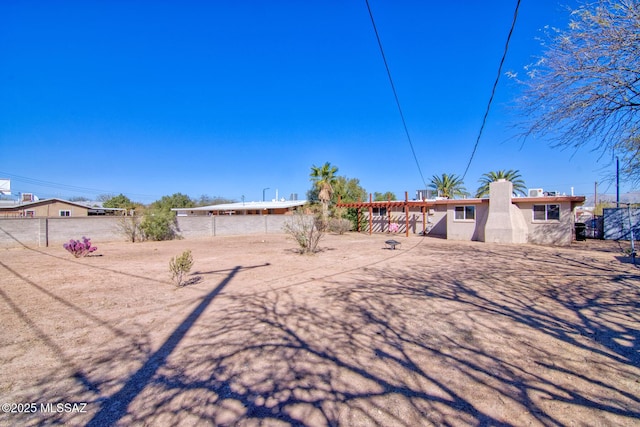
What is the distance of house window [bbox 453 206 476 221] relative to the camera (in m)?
18.5

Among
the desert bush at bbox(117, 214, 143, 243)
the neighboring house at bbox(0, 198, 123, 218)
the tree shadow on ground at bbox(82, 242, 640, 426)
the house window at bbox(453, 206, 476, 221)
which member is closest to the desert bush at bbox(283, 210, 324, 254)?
the tree shadow on ground at bbox(82, 242, 640, 426)

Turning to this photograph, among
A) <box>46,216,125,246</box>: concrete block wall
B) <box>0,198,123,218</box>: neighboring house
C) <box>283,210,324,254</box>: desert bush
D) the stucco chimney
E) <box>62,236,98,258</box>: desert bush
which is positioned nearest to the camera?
<box>62,236,98,258</box>: desert bush

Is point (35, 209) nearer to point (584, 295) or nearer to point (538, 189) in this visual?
point (584, 295)

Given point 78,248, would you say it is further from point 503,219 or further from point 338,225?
point 503,219

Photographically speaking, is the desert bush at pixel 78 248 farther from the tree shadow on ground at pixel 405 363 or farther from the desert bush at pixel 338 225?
the desert bush at pixel 338 225

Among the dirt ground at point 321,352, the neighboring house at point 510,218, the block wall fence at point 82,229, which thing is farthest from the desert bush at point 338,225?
the dirt ground at point 321,352

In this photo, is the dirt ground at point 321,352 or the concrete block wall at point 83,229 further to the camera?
the concrete block wall at point 83,229

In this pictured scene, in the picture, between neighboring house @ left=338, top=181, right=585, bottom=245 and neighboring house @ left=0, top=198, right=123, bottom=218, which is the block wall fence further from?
neighboring house @ left=0, top=198, right=123, bottom=218

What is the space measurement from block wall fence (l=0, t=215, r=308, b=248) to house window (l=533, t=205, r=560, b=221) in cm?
1496

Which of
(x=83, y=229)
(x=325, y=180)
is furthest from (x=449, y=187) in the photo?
(x=83, y=229)

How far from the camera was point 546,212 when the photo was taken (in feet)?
54.0

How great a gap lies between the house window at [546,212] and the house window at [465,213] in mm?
3218

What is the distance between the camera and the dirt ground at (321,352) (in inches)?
95.6

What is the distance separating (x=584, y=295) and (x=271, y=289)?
6.53m
